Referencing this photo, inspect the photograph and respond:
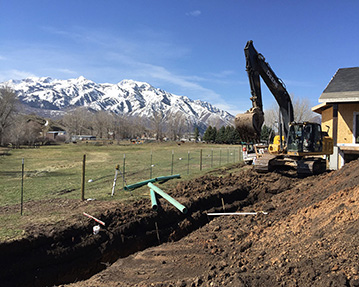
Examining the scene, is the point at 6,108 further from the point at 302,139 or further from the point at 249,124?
the point at 302,139

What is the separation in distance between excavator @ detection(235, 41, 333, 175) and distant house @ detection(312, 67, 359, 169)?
1978 mm

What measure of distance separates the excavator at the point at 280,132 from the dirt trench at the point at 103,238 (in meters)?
2.91

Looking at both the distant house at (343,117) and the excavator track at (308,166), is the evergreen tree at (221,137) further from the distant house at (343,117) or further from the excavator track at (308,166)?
the excavator track at (308,166)

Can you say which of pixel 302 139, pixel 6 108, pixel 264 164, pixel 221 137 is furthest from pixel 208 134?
pixel 264 164

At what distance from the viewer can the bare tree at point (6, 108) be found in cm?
6512

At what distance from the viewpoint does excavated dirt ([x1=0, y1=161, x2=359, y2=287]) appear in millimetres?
4652

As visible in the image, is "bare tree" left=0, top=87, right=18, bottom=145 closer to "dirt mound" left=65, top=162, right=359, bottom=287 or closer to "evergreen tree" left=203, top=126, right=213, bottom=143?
"evergreen tree" left=203, top=126, right=213, bottom=143

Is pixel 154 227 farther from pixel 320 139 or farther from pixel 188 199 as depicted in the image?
pixel 320 139

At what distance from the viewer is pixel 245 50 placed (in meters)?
12.8

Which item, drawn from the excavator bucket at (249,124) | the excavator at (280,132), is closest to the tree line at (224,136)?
the excavator at (280,132)

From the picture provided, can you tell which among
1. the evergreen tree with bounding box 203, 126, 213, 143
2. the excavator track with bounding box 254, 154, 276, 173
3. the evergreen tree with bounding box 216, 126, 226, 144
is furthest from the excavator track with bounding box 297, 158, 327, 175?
the evergreen tree with bounding box 203, 126, 213, 143

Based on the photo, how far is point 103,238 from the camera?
7.55 metres

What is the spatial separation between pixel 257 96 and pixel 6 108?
232 feet

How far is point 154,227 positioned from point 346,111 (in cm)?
1387
